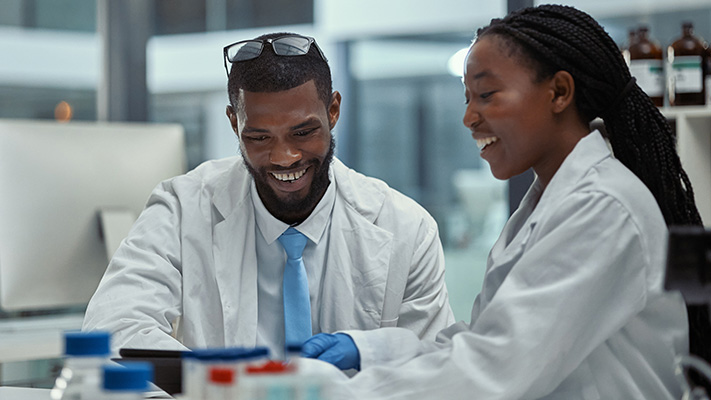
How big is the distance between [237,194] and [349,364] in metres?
0.73

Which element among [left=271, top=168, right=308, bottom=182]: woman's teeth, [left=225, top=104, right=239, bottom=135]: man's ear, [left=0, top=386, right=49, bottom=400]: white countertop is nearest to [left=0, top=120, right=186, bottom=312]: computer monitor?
[left=225, top=104, right=239, bottom=135]: man's ear

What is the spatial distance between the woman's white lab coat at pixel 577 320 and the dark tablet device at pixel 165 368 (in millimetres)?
248

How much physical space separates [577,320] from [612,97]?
1.30 ft

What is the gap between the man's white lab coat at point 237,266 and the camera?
5.65 ft

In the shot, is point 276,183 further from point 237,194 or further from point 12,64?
point 12,64

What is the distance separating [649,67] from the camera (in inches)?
97.5

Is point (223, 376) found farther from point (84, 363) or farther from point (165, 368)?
point (165, 368)

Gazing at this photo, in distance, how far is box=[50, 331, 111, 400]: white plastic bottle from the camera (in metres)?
0.89

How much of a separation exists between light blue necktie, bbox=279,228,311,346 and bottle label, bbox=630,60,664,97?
4.28 feet

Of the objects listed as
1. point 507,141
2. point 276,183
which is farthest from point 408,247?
point 507,141

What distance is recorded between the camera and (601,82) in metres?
1.30

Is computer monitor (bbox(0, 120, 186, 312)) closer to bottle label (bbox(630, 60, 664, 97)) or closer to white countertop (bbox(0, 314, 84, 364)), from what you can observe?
white countertop (bbox(0, 314, 84, 364))

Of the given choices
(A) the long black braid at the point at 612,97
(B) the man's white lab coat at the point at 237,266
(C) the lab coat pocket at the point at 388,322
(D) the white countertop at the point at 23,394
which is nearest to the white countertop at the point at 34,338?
(B) the man's white lab coat at the point at 237,266

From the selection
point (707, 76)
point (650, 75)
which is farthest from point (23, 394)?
point (707, 76)
